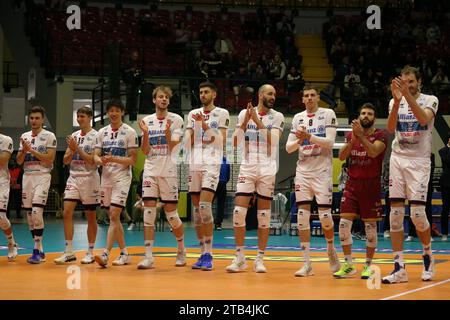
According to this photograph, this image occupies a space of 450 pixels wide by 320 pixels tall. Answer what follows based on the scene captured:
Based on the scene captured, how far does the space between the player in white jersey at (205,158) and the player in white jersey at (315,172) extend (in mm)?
1131

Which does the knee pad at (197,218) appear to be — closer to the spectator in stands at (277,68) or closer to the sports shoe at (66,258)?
the sports shoe at (66,258)

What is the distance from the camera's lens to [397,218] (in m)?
10.4

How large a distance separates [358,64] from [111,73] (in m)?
13.2

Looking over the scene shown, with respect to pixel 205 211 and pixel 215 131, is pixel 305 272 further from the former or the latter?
pixel 215 131

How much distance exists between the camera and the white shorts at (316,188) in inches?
443

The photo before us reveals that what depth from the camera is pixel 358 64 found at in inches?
1139

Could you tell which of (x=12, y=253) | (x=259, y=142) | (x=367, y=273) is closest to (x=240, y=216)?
(x=259, y=142)

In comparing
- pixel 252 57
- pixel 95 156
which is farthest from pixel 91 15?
pixel 95 156

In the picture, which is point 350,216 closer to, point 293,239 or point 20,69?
point 293,239

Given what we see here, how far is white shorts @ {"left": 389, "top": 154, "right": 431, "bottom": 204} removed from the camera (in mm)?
10391

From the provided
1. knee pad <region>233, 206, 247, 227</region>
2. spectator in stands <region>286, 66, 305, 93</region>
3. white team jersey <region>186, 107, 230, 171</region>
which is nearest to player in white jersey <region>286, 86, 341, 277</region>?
knee pad <region>233, 206, 247, 227</region>

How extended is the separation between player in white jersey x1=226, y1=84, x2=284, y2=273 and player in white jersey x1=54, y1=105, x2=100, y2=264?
2341 mm

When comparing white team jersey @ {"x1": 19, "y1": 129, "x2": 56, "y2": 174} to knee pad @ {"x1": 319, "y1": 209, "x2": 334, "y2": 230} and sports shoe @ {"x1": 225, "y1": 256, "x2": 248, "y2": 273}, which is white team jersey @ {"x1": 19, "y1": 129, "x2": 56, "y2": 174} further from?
knee pad @ {"x1": 319, "y1": 209, "x2": 334, "y2": 230}
